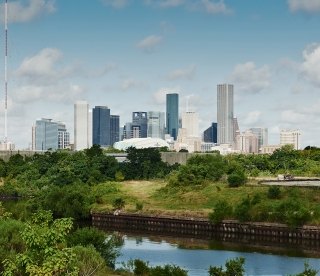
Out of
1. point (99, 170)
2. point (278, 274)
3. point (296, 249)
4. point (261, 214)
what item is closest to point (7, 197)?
point (99, 170)

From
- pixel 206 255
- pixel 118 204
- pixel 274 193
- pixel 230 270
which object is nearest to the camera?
pixel 230 270

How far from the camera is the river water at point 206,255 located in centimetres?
6481

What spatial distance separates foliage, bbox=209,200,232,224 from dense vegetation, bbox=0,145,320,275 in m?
0.14

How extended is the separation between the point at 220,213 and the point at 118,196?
1111 inches

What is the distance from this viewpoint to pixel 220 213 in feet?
308

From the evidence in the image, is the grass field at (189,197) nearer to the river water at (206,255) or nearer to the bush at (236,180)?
the bush at (236,180)

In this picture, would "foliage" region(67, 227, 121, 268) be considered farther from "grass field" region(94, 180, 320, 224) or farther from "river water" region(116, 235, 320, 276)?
"grass field" region(94, 180, 320, 224)

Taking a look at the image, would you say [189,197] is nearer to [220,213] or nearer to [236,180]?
[236,180]

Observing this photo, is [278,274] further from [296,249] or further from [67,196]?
[67,196]

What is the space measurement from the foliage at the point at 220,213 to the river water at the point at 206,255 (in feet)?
23.7

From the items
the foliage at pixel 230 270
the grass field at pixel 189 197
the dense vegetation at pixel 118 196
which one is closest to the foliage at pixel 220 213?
the dense vegetation at pixel 118 196

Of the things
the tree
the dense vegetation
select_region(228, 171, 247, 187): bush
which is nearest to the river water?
the dense vegetation

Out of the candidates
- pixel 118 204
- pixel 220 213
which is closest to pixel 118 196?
pixel 118 204

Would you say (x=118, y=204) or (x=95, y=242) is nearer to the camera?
(x=95, y=242)
